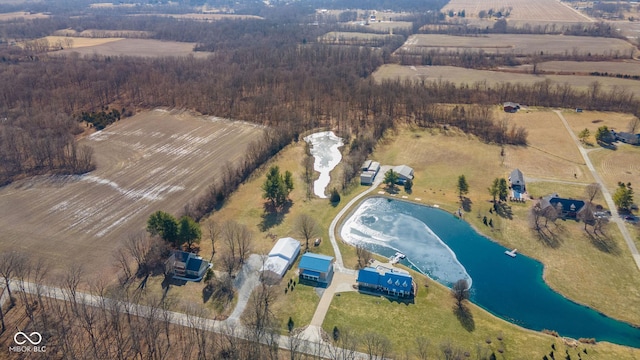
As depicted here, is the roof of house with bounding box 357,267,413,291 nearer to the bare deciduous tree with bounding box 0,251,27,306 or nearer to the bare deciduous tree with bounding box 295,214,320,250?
the bare deciduous tree with bounding box 295,214,320,250

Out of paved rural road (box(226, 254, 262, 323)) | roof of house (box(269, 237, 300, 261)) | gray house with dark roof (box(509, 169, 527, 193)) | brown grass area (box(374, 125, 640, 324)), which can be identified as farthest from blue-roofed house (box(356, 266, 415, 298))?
gray house with dark roof (box(509, 169, 527, 193))

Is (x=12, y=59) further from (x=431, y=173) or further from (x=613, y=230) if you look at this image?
(x=613, y=230)

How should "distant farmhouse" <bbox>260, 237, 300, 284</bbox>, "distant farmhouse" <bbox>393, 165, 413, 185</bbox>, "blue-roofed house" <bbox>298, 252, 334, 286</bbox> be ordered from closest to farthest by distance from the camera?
"blue-roofed house" <bbox>298, 252, 334, 286</bbox> → "distant farmhouse" <bbox>260, 237, 300, 284</bbox> → "distant farmhouse" <bbox>393, 165, 413, 185</bbox>

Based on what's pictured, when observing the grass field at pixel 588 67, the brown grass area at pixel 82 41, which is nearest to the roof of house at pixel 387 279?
the grass field at pixel 588 67

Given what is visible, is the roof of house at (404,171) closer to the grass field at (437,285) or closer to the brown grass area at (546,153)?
the grass field at (437,285)

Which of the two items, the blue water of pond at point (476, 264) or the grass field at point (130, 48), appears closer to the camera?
the blue water of pond at point (476, 264)

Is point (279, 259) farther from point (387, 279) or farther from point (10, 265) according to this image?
point (10, 265)

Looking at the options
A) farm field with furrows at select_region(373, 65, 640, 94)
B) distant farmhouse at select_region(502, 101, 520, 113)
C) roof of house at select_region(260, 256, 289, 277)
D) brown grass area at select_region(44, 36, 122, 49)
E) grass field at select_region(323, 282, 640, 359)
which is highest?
brown grass area at select_region(44, 36, 122, 49)
